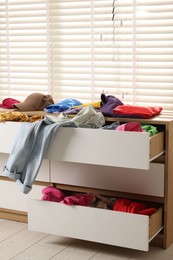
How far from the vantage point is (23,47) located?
11.3 ft

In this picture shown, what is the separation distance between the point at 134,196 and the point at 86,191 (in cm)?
28

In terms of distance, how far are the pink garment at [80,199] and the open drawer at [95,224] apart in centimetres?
3

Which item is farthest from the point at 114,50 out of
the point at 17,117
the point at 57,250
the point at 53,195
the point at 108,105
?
the point at 57,250

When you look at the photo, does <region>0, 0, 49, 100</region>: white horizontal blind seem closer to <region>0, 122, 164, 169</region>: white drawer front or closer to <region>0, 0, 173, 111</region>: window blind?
<region>0, 0, 173, 111</region>: window blind

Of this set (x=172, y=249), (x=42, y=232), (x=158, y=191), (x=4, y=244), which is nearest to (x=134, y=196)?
(x=158, y=191)

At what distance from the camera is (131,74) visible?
3.10 m

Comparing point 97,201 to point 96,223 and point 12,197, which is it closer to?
point 96,223

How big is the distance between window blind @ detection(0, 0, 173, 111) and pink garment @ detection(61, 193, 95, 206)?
28.6 inches

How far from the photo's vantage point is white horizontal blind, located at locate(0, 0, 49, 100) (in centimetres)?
338

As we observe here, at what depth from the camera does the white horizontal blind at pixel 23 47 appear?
133 inches

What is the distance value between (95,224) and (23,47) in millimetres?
1440

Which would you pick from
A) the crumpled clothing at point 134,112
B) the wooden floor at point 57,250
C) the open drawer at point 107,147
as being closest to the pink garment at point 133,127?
the open drawer at point 107,147

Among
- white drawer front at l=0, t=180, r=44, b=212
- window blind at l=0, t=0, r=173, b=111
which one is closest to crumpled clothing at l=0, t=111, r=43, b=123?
white drawer front at l=0, t=180, r=44, b=212

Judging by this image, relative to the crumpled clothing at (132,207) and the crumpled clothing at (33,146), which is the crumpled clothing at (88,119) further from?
the crumpled clothing at (132,207)
